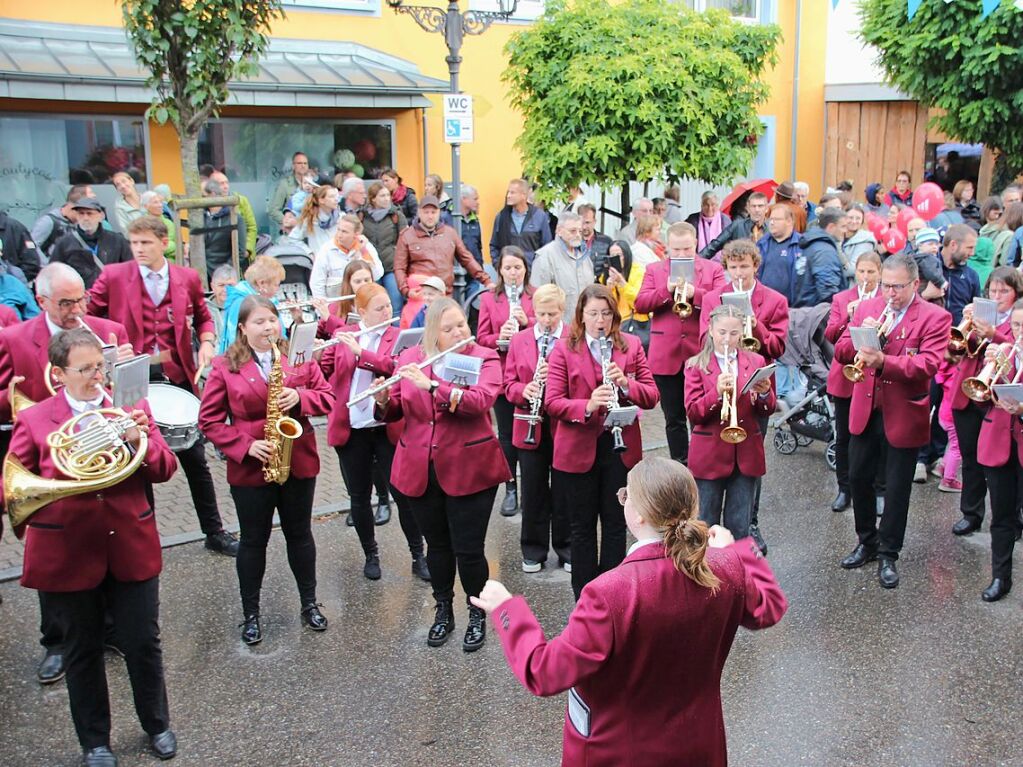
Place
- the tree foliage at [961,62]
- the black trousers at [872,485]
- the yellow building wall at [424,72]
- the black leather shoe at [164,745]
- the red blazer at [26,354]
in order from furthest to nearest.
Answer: the tree foliage at [961,62] → the yellow building wall at [424,72] → the black trousers at [872,485] → the red blazer at [26,354] → the black leather shoe at [164,745]

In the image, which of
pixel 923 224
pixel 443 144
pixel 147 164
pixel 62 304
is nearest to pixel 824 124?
pixel 443 144

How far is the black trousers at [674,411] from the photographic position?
28.0 ft

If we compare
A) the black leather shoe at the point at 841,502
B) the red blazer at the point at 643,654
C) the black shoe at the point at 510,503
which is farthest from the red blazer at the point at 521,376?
the red blazer at the point at 643,654

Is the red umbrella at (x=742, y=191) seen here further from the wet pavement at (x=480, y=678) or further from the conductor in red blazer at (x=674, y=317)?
the wet pavement at (x=480, y=678)

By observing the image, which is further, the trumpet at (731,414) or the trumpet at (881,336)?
the trumpet at (881,336)

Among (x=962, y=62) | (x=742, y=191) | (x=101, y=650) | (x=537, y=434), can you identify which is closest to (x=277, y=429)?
(x=101, y=650)

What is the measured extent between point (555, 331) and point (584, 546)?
1.33m

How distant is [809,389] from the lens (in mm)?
9883

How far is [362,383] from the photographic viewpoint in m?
6.92

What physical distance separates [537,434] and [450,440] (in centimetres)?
96

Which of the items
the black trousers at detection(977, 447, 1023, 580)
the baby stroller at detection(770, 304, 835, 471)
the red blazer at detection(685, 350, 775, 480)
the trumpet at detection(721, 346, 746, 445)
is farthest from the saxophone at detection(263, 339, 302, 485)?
the baby stroller at detection(770, 304, 835, 471)

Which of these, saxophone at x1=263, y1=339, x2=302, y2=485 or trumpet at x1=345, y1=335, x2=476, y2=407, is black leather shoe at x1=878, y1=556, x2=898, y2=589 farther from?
saxophone at x1=263, y1=339, x2=302, y2=485

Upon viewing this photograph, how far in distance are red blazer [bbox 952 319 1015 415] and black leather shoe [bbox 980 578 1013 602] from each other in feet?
3.51

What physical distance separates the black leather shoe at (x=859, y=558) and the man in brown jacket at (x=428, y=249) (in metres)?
4.69
